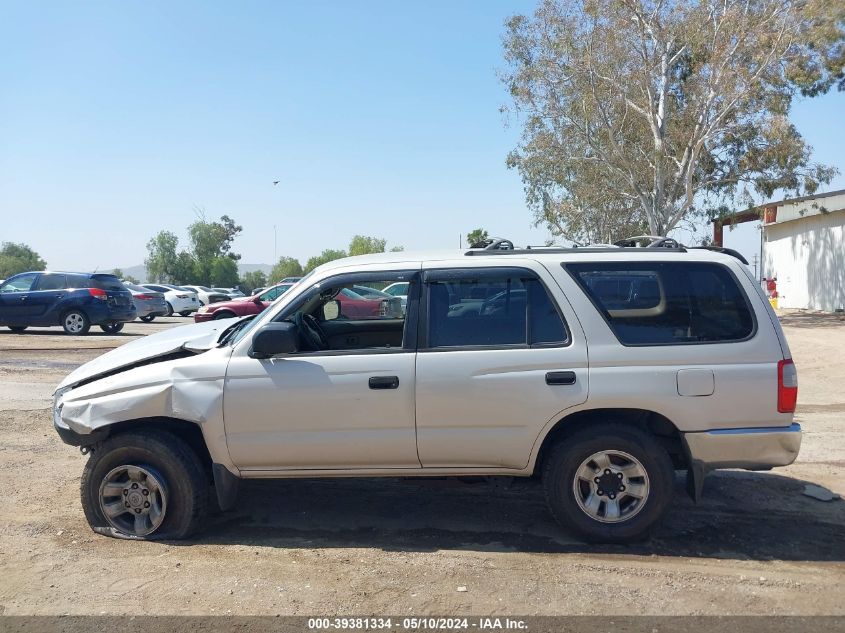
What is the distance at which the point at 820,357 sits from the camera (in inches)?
605

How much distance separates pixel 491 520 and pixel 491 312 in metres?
1.58

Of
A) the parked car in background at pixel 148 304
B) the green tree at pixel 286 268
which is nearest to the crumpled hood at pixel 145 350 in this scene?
the parked car in background at pixel 148 304

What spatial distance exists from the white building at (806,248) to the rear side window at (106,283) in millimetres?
24567

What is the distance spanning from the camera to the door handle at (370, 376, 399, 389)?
4.81 m

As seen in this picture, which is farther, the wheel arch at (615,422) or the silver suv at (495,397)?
the wheel arch at (615,422)

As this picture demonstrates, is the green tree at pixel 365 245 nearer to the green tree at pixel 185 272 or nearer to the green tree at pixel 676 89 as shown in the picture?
the green tree at pixel 185 272

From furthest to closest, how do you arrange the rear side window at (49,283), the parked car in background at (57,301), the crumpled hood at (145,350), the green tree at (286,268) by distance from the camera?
the green tree at (286,268) → the rear side window at (49,283) → the parked car in background at (57,301) → the crumpled hood at (145,350)

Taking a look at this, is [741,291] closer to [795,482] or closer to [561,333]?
[561,333]

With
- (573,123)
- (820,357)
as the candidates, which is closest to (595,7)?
(573,123)

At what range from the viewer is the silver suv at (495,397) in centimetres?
477

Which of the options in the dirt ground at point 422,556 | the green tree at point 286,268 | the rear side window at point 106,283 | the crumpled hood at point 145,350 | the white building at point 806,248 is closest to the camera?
the dirt ground at point 422,556

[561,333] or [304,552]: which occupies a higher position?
[561,333]

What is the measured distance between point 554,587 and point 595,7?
26.8 m

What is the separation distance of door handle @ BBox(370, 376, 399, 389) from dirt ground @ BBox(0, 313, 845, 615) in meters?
1.08
